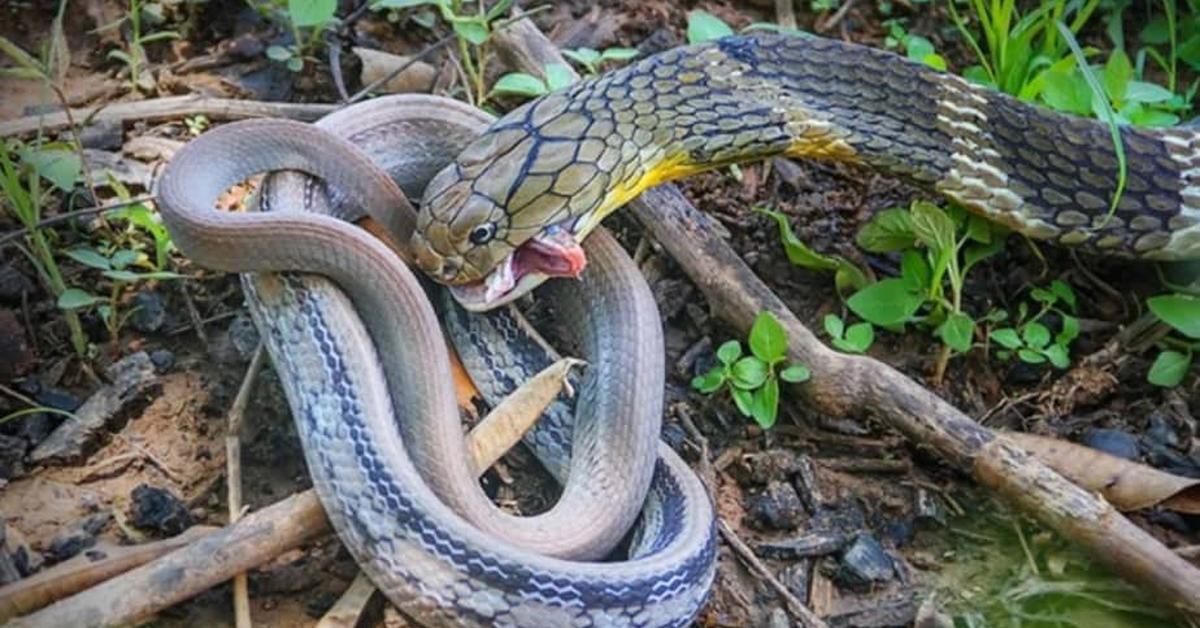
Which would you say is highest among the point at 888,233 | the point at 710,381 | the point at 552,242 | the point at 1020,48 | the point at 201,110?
the point at 1020,48

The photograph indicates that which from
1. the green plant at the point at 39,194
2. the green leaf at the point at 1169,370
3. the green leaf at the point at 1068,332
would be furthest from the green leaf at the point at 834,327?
the green plant at the point at 39,194

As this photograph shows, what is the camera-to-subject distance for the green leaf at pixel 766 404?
4.04 m

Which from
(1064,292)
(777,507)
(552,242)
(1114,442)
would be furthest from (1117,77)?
(552,242)

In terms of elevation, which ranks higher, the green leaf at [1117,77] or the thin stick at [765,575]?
the green leaf at [1117,77]

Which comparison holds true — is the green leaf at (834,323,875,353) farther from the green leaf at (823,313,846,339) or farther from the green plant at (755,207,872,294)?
the green plant at (755,207,872,294)

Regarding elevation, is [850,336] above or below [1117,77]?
below

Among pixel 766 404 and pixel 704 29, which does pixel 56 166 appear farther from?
pixel 766 404

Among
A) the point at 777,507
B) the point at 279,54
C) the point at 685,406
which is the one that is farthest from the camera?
the point at 279,54

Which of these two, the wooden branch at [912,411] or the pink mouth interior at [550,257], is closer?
the wooden branch at [912,411]

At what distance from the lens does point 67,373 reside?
4.07 metres

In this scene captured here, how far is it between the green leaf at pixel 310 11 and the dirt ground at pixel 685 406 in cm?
68

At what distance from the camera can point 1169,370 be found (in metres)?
4.25

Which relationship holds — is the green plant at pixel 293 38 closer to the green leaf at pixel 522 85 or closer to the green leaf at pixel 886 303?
the green leaf at pixel 522 85

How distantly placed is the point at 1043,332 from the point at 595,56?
1798mm
